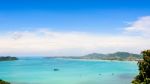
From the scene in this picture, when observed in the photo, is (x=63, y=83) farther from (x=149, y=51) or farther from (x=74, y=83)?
(x=149, y=51)

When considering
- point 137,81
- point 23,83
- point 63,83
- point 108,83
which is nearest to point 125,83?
point 108,83

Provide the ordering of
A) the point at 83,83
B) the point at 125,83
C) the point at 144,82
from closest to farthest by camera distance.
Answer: the point at 144,82 < the point at 125,83 < the point at 83,83

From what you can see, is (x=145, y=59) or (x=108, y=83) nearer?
(x=145, y=59)

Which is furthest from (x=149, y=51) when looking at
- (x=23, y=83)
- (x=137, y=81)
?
(x=23, y=83)

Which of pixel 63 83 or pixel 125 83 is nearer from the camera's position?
pixel 125 83

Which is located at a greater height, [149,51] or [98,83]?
[149,51]

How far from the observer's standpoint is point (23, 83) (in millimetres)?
78125

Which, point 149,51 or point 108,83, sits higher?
point 149,51

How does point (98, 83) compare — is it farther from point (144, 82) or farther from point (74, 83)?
point (144, 82)

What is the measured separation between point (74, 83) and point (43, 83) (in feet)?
26.3

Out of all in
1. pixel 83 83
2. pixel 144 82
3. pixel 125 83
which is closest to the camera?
pixel 144 82

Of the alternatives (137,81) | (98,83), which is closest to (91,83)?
(98,83)

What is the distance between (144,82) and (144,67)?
116cm

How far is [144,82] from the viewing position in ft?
68.9
